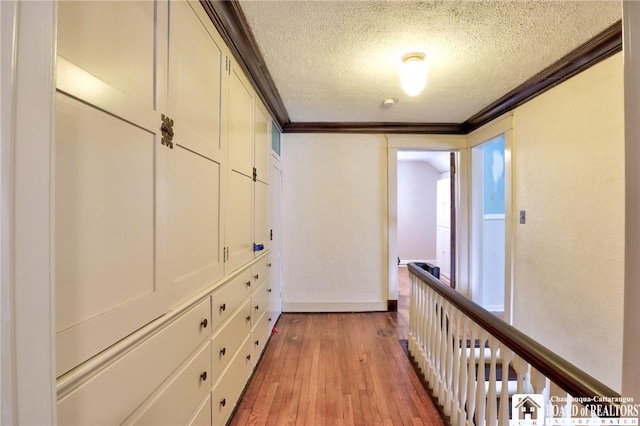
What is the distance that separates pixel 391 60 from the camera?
203cm

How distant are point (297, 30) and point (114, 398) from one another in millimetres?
1912

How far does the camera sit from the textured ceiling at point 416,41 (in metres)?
1.51

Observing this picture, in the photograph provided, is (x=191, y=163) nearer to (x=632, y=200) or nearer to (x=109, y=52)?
(x=109, y=52)

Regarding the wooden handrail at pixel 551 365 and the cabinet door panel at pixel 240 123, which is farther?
the cabinet door panel at pixel 240 123

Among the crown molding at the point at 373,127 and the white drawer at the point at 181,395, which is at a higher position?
the crown molding at the point at 373,127

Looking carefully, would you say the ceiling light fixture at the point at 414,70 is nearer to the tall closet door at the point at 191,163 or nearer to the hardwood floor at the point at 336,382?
the tall closet door at the point at 191,163

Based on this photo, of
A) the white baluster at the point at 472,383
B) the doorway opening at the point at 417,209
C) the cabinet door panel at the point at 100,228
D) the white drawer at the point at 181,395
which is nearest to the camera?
the cabinet door panel at the point at 100,228

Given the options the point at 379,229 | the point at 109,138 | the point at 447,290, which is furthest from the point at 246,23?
the point at 379,229

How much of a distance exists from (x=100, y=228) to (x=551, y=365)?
1.37 metres

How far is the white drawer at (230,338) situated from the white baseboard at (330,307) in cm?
154

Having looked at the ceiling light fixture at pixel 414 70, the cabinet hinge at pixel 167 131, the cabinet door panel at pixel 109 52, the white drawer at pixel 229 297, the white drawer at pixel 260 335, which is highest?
the ceiling light fixture at pixel 414 70

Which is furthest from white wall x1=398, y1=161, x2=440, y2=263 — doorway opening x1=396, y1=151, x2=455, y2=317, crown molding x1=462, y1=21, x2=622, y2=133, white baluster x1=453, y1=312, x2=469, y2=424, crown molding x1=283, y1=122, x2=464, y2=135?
white baluster x1=453, y1=312, x2=469, y2=424

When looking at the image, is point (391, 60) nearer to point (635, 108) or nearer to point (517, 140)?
point (517, 140)

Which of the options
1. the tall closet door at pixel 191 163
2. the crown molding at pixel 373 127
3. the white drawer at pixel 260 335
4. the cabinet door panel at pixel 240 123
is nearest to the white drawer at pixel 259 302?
the white drawer at pixel 260 335
